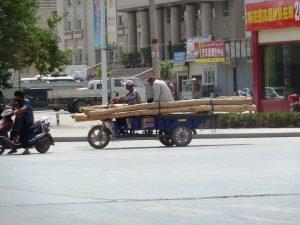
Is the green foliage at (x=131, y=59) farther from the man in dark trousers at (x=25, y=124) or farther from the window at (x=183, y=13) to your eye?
the man in dark trousers at (x=25, y=124)

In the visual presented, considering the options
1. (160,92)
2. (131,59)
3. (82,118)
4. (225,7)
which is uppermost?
(225,7)

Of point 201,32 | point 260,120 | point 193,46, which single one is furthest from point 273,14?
point 201,32

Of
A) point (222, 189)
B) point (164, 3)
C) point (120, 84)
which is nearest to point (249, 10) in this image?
point (120, 84)

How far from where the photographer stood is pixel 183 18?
88.4 m

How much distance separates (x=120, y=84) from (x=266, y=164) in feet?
138

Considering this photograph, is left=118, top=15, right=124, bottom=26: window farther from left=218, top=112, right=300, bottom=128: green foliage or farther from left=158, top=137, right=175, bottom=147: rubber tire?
left=158, top=137, right=175, bottom=147: rubber tire

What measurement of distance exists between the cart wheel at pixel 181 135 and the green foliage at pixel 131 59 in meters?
67.1

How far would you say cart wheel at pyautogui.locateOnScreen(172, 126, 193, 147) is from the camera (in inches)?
973

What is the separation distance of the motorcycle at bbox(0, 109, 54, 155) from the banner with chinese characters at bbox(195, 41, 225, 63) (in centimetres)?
5259

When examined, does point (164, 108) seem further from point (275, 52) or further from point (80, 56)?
point (80, 56)

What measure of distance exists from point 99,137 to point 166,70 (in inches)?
2283

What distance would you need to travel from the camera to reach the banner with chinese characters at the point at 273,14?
131 ft

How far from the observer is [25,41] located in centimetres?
3991

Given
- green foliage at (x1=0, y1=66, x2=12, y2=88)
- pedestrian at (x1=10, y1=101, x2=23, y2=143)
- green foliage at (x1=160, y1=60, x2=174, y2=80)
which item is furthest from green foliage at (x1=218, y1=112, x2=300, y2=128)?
green foliage at (x1=160, y1=60, x2=174, y2=80)
